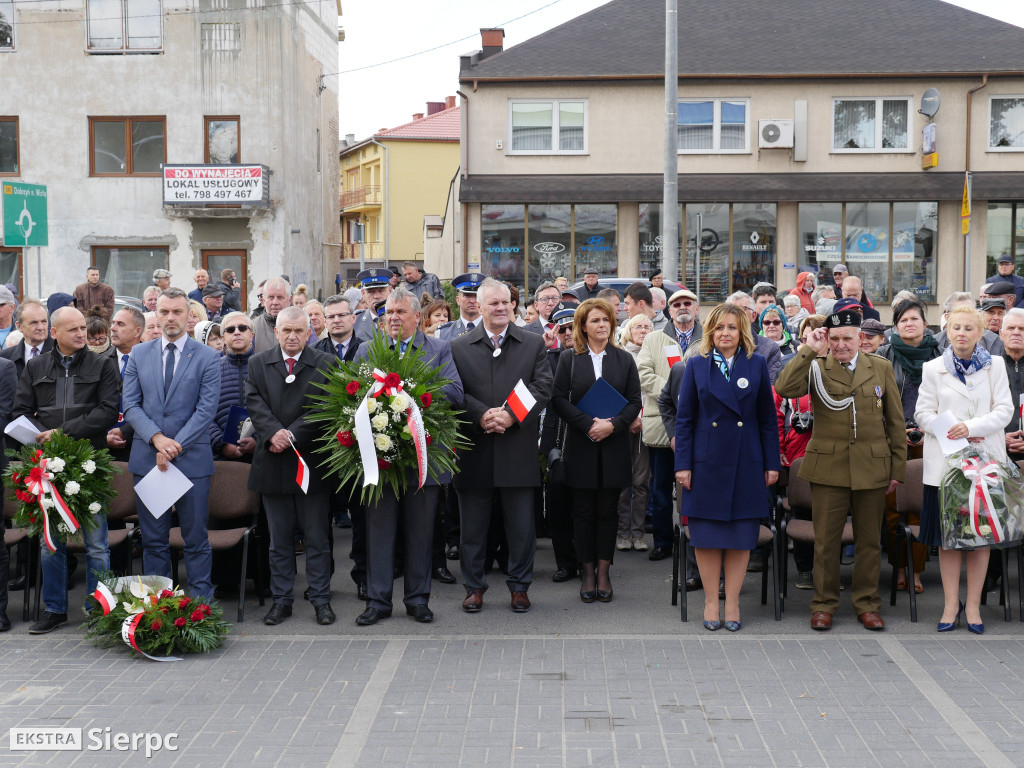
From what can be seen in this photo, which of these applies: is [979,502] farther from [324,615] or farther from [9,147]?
[9,147]

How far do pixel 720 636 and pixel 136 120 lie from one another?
25840 mm

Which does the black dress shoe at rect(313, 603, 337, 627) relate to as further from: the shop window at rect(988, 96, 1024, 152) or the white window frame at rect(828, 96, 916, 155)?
the shop window at rect(988, 96, 1024, 152)

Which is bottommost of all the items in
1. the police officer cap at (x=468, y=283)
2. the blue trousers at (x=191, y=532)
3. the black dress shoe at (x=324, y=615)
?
the black dress shoe at (x=324, y=615)

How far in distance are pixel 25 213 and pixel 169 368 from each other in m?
8.72

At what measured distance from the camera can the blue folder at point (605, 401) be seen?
26.2 ft

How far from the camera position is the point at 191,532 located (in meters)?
7.43

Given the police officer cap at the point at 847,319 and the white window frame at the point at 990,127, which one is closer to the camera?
the police officer cap at the point at 847,319

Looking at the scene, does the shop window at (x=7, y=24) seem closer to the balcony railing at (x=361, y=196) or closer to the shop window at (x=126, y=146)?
the shop window at (x=126, y=146)

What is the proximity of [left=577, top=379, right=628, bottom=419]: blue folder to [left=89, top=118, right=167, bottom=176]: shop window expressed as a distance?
23828mm

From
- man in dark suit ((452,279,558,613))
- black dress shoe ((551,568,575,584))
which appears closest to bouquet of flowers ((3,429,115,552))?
man in dark suit ((452,279,558,613))

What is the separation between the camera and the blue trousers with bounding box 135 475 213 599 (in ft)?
24.4

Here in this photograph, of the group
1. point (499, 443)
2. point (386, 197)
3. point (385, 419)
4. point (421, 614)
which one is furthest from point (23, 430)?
point (386, 197)

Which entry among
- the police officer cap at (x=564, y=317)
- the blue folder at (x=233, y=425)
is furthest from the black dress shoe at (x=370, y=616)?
Answer: the police officer cap at (x=564, y=317)

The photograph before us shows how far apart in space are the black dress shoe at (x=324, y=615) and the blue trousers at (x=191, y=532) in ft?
2.43
